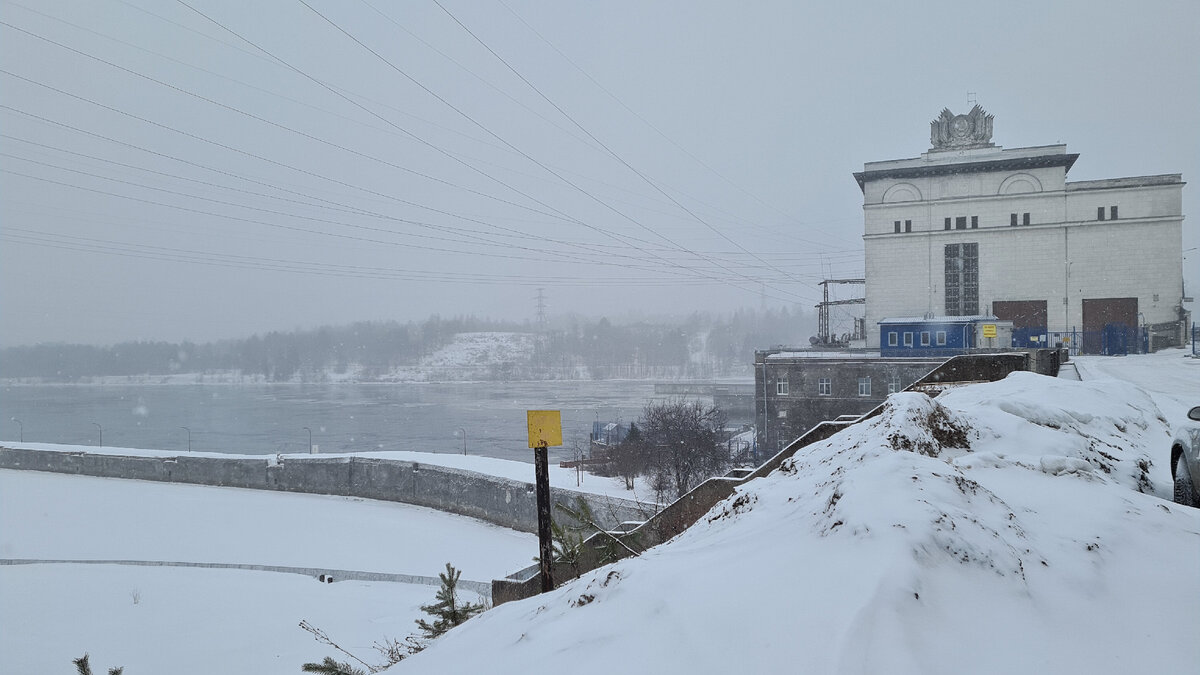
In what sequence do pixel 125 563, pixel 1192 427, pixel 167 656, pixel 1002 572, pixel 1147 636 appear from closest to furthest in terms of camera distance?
1. pixel 1147 636
2. pixel 1002 572
3. pixel 1192 427
4. pixel 167 656
5. pixel 125 563

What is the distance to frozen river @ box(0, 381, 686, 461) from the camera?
55.3 m

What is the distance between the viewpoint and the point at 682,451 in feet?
104

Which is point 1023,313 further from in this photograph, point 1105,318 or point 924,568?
point 924,568

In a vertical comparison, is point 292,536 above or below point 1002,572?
below

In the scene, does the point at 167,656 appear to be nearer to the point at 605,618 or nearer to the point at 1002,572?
the point at 605,618

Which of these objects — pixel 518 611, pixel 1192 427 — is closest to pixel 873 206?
pixel 1192 427

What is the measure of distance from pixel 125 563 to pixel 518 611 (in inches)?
832

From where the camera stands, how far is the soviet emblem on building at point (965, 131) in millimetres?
45062

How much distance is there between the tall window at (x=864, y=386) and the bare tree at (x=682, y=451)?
714 centimetres

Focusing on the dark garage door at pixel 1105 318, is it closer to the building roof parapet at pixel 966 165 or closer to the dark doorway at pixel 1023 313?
the dark doorway at pixel 1023 313

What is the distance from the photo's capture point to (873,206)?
44750mm

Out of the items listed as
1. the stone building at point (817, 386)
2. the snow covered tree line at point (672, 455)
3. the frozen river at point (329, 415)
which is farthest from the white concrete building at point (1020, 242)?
the frozen river at point (329, 415)

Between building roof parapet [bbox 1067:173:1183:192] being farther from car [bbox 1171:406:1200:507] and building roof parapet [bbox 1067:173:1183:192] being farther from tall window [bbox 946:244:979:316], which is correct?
car [bbox 1171:406:1200:507]

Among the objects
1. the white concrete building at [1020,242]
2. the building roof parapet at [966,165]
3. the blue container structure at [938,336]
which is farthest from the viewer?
the building roof parapet at [966,165]
